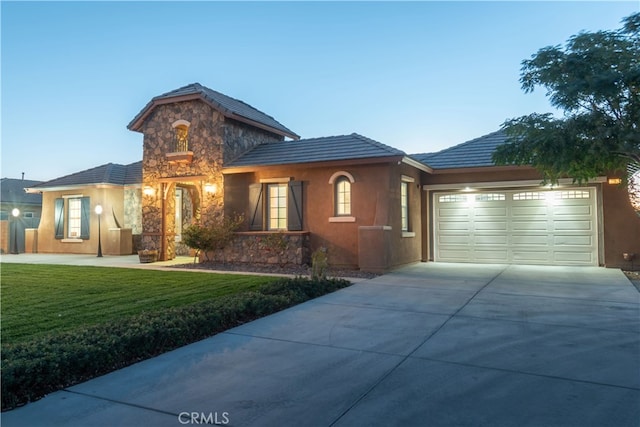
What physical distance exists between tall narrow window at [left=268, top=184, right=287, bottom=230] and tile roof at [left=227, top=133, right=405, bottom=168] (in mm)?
963

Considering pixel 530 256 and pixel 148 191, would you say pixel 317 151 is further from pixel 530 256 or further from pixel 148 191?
pixel 530 256

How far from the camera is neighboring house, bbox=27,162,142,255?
1820 cm

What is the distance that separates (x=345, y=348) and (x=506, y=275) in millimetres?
7609

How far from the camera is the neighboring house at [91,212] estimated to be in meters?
18.2

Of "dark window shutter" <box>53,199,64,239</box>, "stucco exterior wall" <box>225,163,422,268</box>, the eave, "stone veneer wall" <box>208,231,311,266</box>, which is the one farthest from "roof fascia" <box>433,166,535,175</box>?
"dark window shutter" <box>53,199,64,239</box>

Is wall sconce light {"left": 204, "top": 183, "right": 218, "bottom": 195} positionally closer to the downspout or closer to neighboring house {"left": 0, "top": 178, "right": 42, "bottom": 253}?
the downspout

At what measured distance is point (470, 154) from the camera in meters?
14.0

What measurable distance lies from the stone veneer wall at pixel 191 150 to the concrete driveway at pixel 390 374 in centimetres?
854

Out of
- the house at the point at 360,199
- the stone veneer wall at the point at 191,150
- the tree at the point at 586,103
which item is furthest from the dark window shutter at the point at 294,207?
the tree at the point at 586,103

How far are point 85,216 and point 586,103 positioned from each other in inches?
765

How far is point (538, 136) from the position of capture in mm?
9133

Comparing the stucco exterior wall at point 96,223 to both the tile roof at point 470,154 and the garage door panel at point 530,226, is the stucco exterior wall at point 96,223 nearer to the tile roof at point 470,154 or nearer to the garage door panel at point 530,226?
the tile roof at point 470,154

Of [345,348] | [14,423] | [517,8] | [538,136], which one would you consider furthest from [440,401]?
[517,8]

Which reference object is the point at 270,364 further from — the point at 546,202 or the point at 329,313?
the point at 546,202
